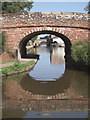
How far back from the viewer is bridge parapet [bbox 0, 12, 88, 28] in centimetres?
1426

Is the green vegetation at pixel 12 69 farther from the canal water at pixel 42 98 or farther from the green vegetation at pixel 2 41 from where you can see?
the green vegetation at pixel 2 41

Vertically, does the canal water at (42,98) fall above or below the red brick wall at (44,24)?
below

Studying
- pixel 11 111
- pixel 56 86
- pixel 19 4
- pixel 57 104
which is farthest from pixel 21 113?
pixel 19 4

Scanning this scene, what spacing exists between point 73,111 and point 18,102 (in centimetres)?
204

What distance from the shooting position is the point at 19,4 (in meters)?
32.9

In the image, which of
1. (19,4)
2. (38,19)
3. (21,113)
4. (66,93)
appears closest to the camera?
(21,113)

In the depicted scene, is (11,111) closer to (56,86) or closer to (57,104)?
(57,104)

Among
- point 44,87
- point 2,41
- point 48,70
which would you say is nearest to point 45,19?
point 2,41

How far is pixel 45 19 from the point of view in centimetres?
1446

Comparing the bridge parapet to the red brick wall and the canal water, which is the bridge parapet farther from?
the canal water

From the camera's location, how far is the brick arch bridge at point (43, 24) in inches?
564

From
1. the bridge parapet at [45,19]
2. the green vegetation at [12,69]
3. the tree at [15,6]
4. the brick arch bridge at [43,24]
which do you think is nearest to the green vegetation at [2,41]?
the brick arch bridge at [43,24]

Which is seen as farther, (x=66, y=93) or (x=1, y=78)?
(x=1, y=78)

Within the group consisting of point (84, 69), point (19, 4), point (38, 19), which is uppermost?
point (19, 4)
